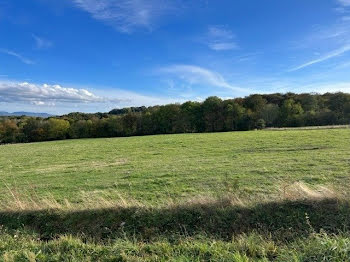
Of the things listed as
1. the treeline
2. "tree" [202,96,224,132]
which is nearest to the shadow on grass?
the treeline

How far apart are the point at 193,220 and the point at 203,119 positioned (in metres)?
74.3

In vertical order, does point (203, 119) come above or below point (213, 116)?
below

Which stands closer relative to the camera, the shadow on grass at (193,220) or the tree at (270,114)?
the shadow on grass at (193,220)

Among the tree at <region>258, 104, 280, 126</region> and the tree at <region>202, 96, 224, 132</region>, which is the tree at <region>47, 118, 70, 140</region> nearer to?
A: the tree at <region>202, 96, 224, 132</region>

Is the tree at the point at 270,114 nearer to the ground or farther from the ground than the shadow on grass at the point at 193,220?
farther from the ground

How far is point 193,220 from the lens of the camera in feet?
20.7

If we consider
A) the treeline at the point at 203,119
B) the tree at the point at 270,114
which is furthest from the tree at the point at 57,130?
the tree at the point at 270,114

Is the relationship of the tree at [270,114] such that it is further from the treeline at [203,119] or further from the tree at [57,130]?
the tree at [57,130]

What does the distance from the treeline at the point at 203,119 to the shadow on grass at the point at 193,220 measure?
69705 millimetres

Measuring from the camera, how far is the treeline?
74375 mm

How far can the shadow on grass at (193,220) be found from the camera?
5.68 meters

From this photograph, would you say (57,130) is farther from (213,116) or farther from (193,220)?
(193,220)

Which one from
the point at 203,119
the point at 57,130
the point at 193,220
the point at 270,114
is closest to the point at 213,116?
the point at 203,119

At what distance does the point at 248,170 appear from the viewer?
15.7 meters
